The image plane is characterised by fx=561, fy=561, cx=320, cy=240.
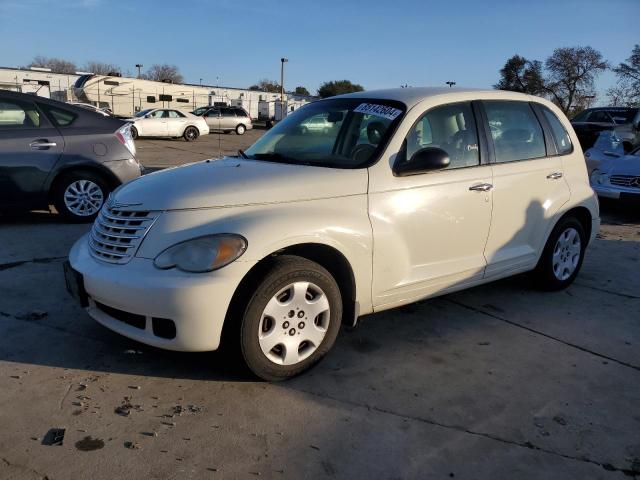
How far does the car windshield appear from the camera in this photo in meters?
3.67

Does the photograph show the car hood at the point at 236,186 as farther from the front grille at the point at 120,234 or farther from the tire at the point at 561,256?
the tire at the point at 561,256

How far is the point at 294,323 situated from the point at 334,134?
1493mm

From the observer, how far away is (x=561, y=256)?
16.0 ft

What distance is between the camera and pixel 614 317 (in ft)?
14.4

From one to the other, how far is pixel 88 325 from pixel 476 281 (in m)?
2.77

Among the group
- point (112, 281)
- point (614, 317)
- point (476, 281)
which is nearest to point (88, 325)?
point (112, 281)

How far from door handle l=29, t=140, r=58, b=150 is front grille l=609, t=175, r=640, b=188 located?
26.3 feet

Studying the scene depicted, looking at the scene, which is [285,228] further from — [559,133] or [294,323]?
[559,133]

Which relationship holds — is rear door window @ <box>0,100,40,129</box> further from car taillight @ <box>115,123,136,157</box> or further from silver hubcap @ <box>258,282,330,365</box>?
silver hubcap @ <box>258,282,330,365</box>

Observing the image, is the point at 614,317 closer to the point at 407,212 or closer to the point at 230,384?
the point at 407,212

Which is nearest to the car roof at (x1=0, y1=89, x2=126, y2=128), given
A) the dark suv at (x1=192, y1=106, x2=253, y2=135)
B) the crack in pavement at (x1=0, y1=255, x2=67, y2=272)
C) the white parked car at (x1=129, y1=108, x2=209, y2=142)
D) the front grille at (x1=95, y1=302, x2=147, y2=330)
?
the crack in pavement at (x1=0, y1=255, x2=67, y2=272)

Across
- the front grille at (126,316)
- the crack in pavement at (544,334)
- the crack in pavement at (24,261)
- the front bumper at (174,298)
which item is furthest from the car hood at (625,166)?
the front grille at (126,316)

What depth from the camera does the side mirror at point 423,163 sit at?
3541 mm

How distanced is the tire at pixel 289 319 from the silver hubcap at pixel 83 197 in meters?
4.55
